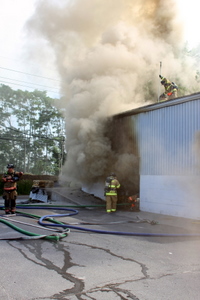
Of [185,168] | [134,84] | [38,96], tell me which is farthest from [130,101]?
[38,96]

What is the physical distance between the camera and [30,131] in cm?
4031

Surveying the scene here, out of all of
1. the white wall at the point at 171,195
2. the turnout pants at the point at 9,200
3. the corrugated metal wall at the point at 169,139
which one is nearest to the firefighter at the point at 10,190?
the turnout pants at the point at 9,200

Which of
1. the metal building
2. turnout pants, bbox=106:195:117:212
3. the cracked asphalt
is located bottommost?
the cracked asphalt

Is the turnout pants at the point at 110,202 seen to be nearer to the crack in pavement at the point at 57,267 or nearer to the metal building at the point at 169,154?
the metal building at the point at 169,154

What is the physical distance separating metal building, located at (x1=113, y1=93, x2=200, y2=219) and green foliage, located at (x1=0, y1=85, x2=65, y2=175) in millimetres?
27385

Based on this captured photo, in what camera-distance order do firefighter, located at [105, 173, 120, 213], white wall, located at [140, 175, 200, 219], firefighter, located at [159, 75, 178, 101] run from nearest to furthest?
white wall, located at [140, 175, 200, 219] → firefighter, located at [105, 173, 120, 213] → firefighter, located at [159, 75, 178, 101]

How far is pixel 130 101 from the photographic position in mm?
14727

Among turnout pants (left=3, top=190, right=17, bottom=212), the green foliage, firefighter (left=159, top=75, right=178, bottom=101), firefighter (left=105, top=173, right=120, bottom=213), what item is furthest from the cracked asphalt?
the green foliage

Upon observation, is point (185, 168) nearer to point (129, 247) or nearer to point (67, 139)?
point (129, 247)

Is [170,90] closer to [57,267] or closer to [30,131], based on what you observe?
→ [57,267]

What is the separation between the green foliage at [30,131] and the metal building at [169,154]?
2739 cm

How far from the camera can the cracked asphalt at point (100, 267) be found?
133 inches

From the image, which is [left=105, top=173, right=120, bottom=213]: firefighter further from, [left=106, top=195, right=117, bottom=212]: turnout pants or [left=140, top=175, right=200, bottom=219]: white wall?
[left=140, top=175, right=200, bottom=219]: white wall

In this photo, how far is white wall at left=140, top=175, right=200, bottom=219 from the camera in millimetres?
9703
